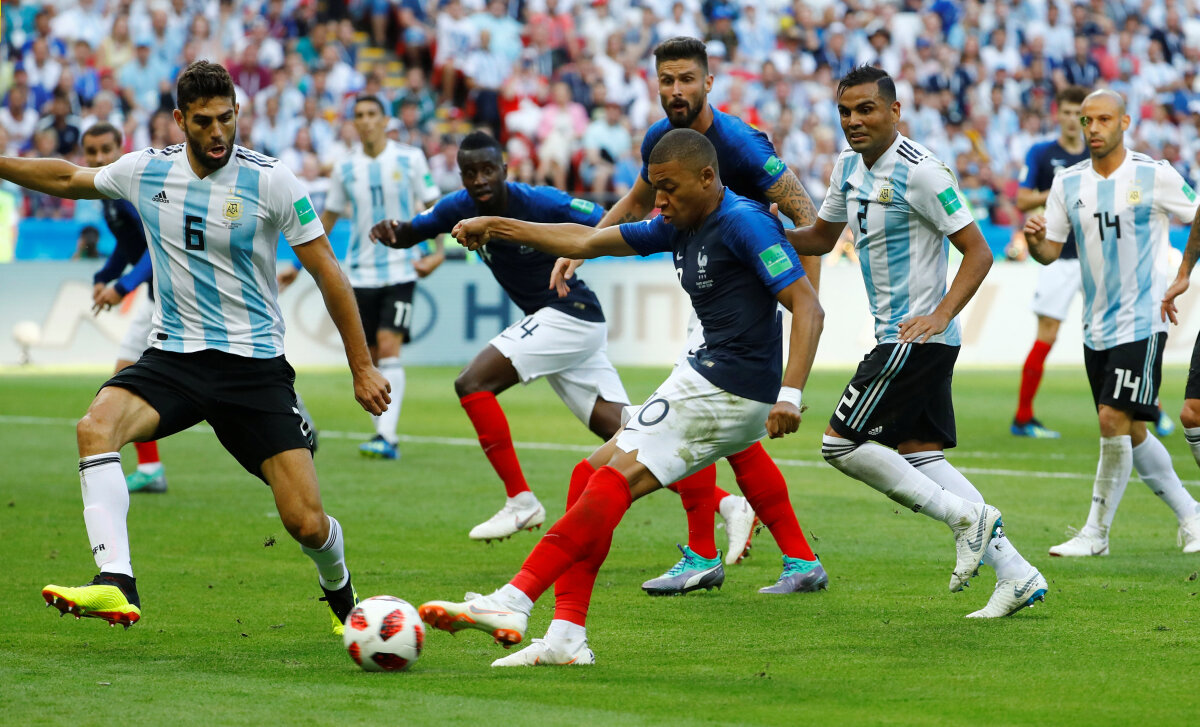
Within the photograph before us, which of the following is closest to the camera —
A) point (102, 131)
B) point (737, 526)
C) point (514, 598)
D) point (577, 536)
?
point (514, 598)

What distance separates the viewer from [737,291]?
5.79 metres

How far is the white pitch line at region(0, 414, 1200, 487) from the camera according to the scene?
1109cm

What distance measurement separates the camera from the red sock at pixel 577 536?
17.6 feet

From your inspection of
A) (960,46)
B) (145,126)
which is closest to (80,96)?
(145,126)

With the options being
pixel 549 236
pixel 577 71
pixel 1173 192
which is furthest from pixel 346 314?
pixel 577 71

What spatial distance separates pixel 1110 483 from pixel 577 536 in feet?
12.4

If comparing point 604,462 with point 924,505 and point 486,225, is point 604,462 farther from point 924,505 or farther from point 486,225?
point 924,505

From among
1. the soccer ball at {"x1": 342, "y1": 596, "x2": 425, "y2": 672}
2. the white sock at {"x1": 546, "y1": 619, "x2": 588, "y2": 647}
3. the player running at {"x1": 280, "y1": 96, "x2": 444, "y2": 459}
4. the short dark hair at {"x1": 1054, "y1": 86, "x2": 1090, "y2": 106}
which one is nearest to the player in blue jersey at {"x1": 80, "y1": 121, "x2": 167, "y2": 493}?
the player running at {"x1": 280, "y1": 96, "x2": 444, "y2": 459}

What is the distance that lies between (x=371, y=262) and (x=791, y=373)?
25.5ft

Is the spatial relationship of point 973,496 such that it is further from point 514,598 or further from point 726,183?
point 514,598

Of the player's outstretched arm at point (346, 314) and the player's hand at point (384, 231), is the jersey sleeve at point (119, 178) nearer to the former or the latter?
the player's outstretched arm at point (346, 314)

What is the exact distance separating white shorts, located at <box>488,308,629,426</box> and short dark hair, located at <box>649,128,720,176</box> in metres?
3.25

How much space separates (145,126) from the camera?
21.6 metres

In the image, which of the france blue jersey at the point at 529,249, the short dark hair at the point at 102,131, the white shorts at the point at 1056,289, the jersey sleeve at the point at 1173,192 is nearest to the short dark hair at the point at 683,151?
the france blue jersey at the point at 529,249
